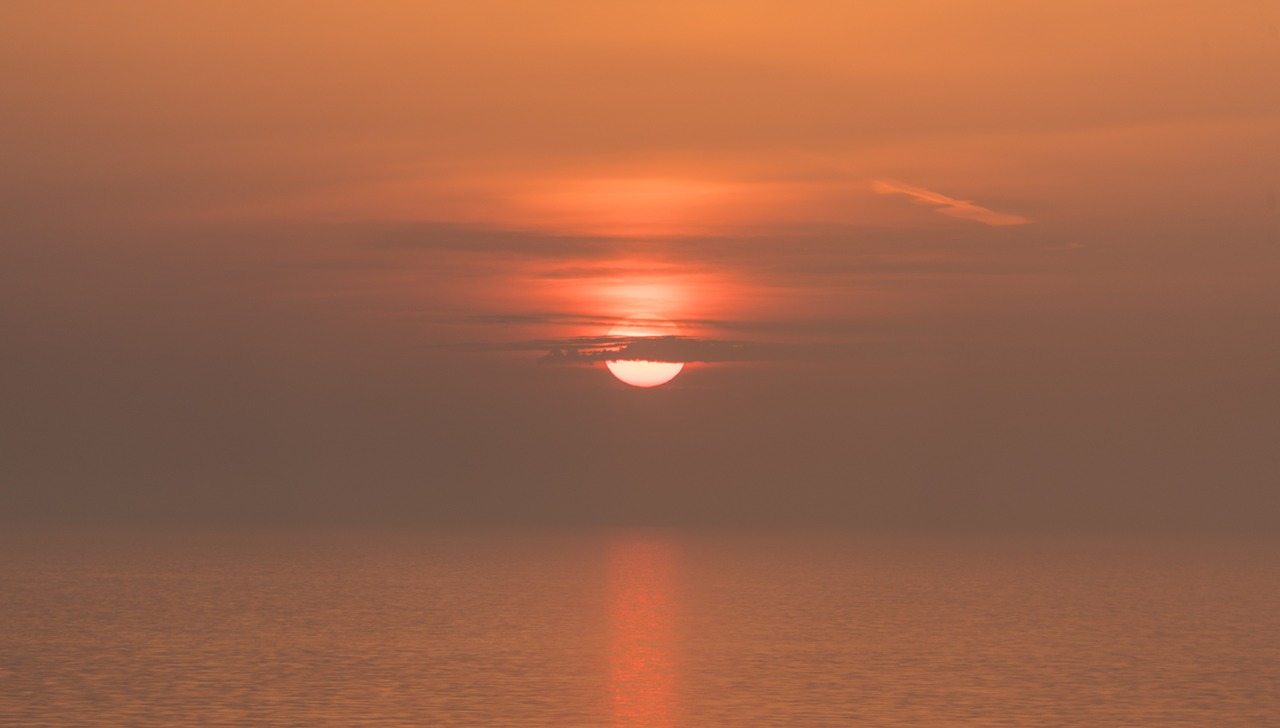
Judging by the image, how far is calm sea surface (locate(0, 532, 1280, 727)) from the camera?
56188mm

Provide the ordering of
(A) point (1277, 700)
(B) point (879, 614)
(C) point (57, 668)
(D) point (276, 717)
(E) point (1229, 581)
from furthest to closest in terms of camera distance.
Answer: (E) point (1229, 581), (B) point (879, 614), (C) point (57, 668), (A) point (1277, 700), (D) point (276, 717)

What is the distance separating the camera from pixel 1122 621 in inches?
4291

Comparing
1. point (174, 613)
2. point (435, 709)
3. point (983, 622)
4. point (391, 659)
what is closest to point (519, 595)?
point (174, 613)

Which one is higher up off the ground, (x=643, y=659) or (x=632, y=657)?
(x=632, y=657)

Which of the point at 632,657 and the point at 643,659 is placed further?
the point at 632,657

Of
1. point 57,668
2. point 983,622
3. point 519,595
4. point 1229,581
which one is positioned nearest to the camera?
point 57,668

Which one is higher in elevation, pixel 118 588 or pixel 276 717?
pixel 118 588

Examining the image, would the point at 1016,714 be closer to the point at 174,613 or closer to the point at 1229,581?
the point at 174,613

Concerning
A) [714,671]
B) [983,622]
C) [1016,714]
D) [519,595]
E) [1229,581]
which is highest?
[1229,581]

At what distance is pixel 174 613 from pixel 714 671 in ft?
170

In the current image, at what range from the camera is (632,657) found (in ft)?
251

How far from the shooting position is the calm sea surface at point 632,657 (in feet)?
184

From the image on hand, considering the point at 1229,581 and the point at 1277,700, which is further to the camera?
the point at 1229,581

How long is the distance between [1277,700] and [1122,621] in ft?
158
